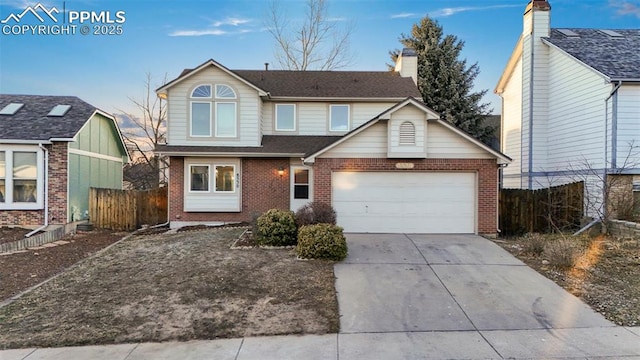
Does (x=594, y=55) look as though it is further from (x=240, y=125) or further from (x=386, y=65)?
(x=386, y=65)

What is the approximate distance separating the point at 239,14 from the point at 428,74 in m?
14.0

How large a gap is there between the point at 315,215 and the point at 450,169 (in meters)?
4.88

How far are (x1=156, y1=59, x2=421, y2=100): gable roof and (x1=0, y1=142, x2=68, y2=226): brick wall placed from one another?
4.38m

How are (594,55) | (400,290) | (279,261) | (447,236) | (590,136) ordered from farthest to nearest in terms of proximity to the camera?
(594,55)
(590,136)
(447,236)
(279,261)
(400,290)

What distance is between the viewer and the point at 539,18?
15.8m

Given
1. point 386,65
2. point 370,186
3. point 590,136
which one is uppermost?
point 386,65

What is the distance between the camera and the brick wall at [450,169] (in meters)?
12.0

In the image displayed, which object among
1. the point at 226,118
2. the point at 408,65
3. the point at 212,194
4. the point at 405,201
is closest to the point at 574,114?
Result: the point at 405,201

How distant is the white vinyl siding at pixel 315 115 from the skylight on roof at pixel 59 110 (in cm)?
834

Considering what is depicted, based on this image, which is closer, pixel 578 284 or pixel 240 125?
pixel 578 284

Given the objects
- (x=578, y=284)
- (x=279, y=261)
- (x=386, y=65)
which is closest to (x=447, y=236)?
(x=578, y=284)

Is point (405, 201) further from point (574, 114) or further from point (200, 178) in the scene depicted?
point (200, 178)

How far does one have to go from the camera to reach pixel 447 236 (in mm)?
11742

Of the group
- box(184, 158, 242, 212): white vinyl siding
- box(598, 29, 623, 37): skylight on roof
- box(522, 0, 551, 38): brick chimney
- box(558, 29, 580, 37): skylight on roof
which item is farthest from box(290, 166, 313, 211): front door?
box(598, 29, 623, 37): skylight on roof
